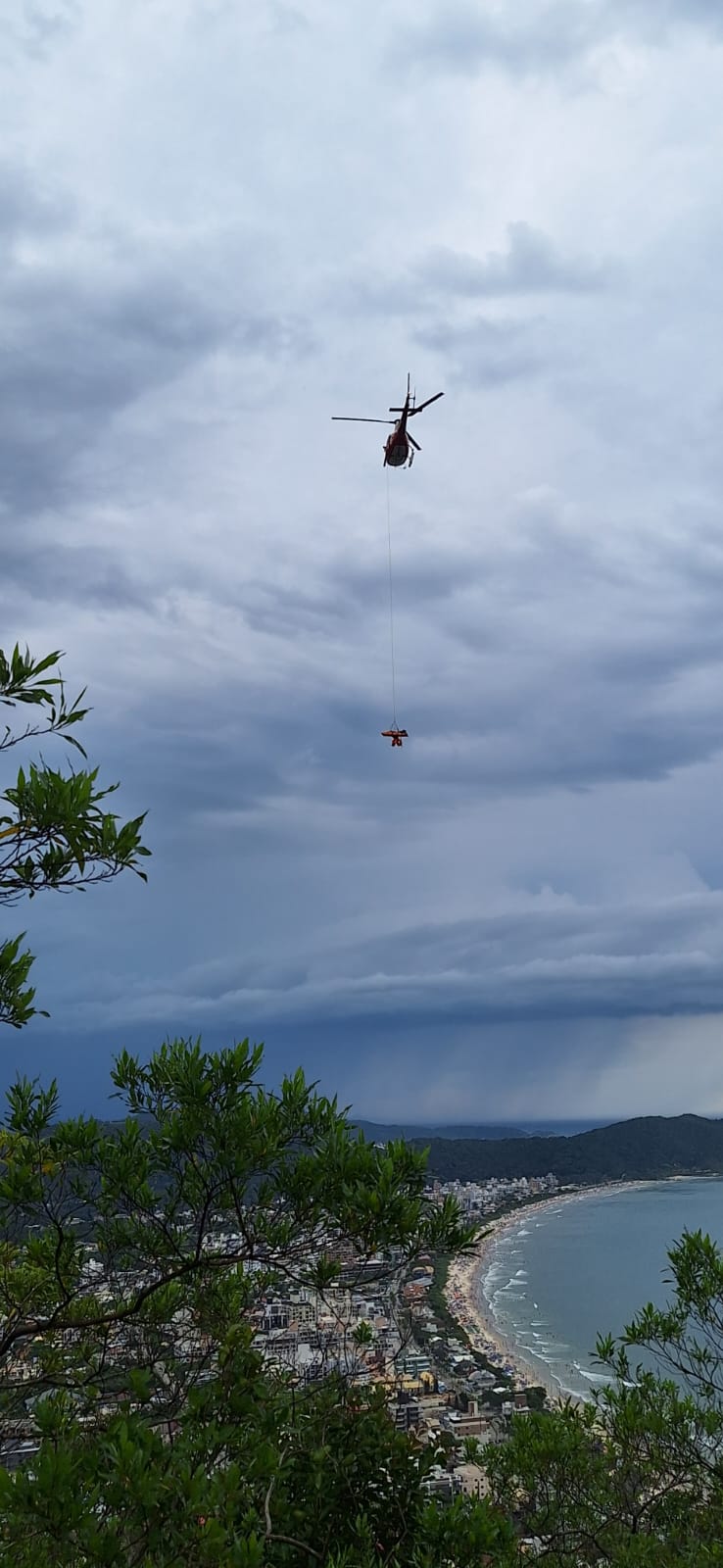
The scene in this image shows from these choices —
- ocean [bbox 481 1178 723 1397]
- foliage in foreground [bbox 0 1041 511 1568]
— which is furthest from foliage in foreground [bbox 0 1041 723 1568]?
ocean [bbox 481 1178 723 1397]

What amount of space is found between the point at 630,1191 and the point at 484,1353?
62695 millimetres

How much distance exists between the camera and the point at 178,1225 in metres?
3.89

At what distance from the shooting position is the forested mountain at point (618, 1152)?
296ft

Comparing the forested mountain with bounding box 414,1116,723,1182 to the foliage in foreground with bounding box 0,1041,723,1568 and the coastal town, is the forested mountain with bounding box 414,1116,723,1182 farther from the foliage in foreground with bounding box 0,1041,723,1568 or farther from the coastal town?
the foliage in foreground with bounding box 0,1041,723,1568

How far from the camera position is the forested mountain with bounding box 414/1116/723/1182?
90.2 metres

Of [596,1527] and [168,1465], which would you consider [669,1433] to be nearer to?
[596,1527]

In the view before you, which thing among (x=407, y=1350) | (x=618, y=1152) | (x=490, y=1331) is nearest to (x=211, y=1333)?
(x=407, y=1350)

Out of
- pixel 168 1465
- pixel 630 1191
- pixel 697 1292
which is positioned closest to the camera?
pixel 168 1465

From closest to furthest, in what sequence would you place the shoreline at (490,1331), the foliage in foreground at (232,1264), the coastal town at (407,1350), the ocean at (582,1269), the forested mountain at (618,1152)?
the foliage in foreground at (232,1264) → the coastal town at (407,1350) → the shoreline at (490,1331) → the ocean at (582,1269) → the forested mountain at (618,1152)

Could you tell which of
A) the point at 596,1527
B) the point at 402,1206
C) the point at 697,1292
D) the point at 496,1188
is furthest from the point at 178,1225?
the point at 496,1188

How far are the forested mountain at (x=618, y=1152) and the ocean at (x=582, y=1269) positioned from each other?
9.38 metres

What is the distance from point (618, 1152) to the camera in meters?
96.5

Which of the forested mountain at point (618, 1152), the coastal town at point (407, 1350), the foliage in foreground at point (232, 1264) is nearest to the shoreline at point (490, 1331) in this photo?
the coastal town at point (407, 1350)

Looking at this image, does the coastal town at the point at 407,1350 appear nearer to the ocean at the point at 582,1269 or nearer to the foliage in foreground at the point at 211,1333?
the foliage in foreground at the point at 211,1333
